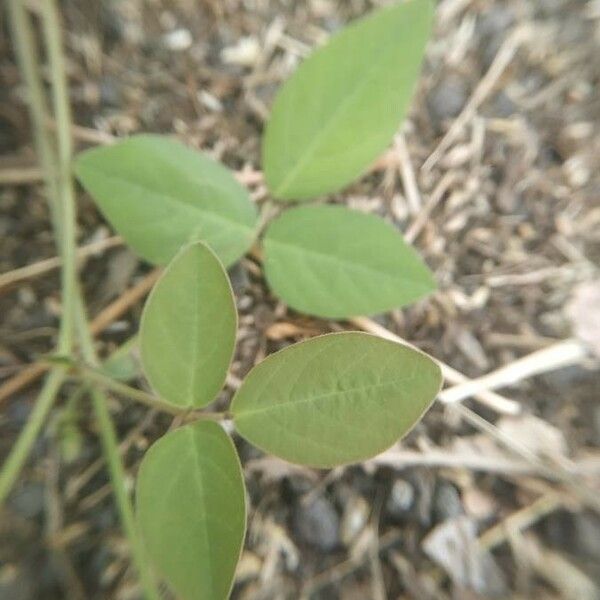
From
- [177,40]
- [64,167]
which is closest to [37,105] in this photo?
[64,167]

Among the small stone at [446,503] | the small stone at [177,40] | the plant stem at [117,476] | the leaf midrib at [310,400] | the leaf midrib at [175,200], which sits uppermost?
the small stone at [177,40]

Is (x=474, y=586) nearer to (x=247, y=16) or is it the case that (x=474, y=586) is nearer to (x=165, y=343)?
(x=165, y=343)

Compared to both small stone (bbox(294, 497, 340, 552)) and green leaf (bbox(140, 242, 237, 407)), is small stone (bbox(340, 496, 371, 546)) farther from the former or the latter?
green leaf (bbox(140, 242, 237, 407))

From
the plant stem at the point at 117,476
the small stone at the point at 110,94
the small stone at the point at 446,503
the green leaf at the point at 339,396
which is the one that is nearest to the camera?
the green leaf at the point at 339,396

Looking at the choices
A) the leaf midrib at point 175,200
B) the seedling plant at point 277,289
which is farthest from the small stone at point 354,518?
the leaf midrib at point 175,200

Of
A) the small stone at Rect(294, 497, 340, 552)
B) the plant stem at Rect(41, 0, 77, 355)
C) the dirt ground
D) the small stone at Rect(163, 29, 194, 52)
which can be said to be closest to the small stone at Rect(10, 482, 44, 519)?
the dirt ground

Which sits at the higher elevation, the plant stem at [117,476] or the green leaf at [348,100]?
the green leaf at [348,100]

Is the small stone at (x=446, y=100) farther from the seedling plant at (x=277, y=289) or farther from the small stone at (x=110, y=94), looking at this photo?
the small stone at (x=110, y=94)
